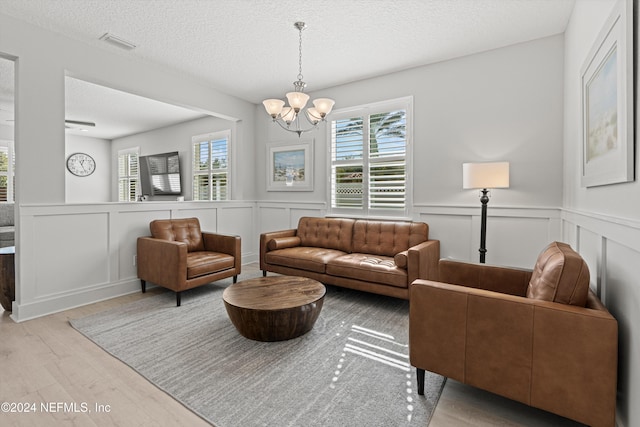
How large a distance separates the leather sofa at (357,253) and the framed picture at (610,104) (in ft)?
4.98

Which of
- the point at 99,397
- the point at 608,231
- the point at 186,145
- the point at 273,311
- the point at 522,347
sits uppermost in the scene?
the point at 186,145

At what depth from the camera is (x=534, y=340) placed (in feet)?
4.83

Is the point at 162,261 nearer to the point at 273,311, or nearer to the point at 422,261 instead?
the point at 273,311

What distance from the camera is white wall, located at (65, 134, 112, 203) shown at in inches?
301

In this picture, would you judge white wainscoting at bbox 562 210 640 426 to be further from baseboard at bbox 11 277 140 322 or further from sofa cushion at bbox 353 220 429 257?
baseboard at bbox 11 277 140 322

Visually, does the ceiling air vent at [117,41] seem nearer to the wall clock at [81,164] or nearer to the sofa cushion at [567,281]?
the sofa cushion at [567,281]

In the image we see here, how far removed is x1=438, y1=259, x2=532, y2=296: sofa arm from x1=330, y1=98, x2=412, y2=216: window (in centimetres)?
174

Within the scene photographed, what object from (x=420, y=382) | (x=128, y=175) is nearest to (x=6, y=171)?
(x=128, y=175)

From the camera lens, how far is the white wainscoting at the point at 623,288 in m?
1.34

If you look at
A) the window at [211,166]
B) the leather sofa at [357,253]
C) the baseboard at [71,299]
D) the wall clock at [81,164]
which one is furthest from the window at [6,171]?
the leather sofa at [357,253]

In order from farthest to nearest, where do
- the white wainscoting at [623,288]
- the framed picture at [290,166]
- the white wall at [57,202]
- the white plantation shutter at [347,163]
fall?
the framed picture at [290,166], the white plantation shutter at [347,163], the white wall at [57,202], the white wainscoting at [623,288]

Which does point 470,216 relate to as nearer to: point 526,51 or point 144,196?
point 526,51

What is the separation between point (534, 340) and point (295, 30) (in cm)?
310

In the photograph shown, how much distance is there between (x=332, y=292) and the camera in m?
3.78
